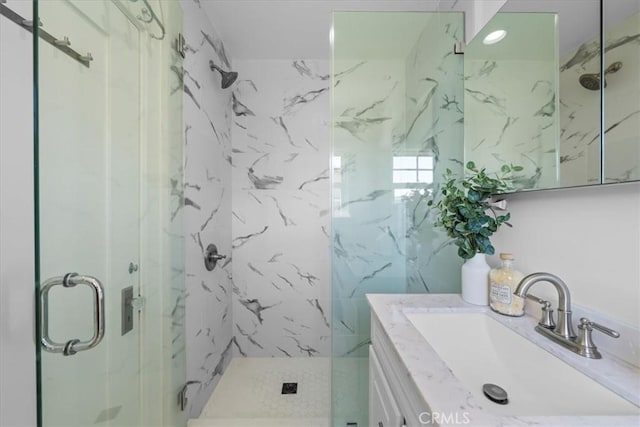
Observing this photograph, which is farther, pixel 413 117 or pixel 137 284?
pixel 413 117

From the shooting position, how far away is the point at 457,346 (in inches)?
33.9

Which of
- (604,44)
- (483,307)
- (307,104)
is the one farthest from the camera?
(307,104)

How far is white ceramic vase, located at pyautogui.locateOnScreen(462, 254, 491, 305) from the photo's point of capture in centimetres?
98

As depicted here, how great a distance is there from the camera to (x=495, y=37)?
1052 mm

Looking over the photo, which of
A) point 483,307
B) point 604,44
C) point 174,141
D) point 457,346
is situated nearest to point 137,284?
point 174,141

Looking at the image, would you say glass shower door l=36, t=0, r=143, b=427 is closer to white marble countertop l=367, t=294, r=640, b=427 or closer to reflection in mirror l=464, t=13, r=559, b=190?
white marble countertop l=367, t=294, r=640, b=427

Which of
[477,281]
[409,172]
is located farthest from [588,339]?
[409,172]

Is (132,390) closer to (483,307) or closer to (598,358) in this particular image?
(483,307)

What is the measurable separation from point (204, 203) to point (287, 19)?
4.29 ft

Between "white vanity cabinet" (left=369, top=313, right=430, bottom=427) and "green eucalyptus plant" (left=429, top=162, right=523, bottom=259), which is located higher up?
"green eucalyptus plant" (left=429, top=162, right=523, bottom=259)

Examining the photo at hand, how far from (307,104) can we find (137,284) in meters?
1.76

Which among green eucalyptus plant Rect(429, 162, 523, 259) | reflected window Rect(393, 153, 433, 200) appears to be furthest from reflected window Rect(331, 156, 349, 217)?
green eucalyptus plant Rect(429, 162, 523, 259)

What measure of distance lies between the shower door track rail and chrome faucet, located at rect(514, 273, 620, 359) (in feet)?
4.35

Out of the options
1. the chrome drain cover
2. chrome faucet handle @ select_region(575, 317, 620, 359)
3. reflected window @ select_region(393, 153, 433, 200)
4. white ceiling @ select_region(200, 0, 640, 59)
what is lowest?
the chrome drain cover
